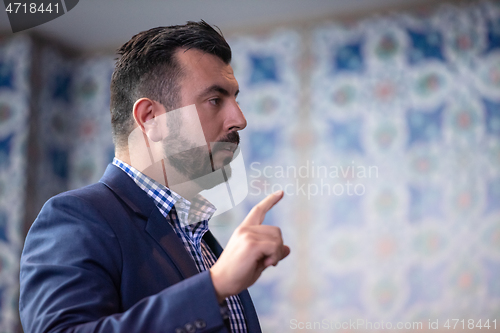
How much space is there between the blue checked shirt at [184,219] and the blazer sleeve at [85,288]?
0.17 m

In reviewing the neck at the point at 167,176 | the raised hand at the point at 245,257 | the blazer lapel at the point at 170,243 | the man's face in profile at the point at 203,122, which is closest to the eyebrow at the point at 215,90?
the man's face in profile at the point at 203,122

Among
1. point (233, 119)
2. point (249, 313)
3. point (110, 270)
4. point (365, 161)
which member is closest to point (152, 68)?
point (233, 119)

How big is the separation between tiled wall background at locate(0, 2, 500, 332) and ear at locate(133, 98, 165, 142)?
1.63 m

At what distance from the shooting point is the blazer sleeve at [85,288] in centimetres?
58

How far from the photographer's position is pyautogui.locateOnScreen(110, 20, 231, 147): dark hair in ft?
3.04

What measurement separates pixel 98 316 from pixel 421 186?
6.84 ft

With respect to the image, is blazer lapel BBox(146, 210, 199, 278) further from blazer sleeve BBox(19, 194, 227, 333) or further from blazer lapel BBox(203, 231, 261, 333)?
blazer lapel BBox(203, 231, 261, 333)

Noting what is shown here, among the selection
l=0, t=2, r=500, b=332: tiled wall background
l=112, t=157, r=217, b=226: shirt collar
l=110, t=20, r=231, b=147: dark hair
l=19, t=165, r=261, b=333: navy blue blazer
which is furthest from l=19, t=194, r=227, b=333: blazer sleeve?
l=0, t=2, r=500, b=332: tiled wall background

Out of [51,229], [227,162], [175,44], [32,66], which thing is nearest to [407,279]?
[227,162]

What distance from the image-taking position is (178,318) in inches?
22.9

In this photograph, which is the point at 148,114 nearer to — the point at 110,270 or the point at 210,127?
the point at 210,127

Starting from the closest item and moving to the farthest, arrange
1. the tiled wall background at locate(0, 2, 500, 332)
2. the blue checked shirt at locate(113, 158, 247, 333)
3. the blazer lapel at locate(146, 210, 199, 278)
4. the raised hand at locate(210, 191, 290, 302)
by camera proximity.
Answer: the raised hand at locate(210, 191, 290, 302) → the blazer lapel at locate(146, 210, 199, 278) → the blue checked shirt at locate(113, 158, 247, 333) → the tiled wall background at locate(0, 2, 500, 332)

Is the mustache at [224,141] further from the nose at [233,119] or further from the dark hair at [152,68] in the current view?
the dark hair at [152,68]

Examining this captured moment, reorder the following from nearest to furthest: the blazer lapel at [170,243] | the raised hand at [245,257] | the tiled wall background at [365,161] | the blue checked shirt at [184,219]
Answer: the raised hand at [245,257] < the blazer lapel at [170,243] < the blue checked shirt at [184,219] < the tiled wall background at [365,161]
